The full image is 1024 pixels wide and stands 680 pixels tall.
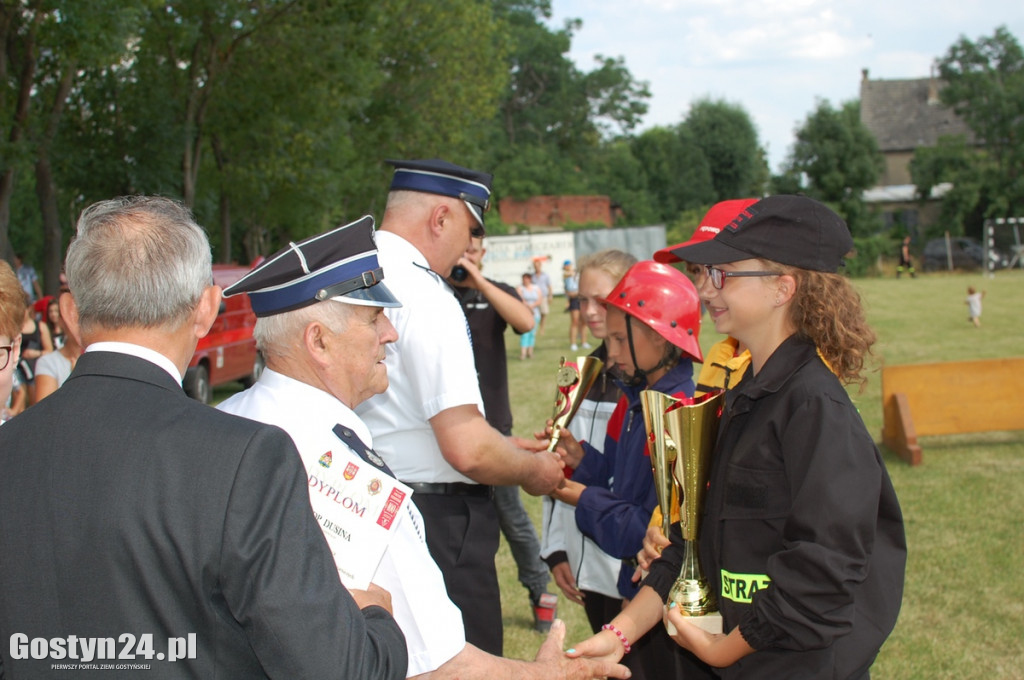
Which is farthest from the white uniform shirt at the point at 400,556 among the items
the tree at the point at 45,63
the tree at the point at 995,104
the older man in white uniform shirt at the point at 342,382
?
the tree at the point at 995,104

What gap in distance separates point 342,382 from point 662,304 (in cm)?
156

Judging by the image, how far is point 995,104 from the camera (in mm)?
52469

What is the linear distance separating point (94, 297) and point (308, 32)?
20662 mm

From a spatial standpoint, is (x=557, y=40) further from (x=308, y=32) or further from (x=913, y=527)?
(x=913, y=527)

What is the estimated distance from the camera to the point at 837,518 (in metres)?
2.07

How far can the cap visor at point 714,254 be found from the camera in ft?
7.81

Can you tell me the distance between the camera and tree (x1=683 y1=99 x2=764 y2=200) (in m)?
70.0

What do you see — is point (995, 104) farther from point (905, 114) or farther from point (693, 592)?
point (693, 592)

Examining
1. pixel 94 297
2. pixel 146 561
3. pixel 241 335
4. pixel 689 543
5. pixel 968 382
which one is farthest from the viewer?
pixel 241 335

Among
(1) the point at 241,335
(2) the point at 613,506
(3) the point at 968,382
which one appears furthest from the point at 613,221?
(2) the point at 613,506

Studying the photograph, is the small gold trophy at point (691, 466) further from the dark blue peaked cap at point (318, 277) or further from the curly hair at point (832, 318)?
the dark blue peaked cap at point (318, 277)

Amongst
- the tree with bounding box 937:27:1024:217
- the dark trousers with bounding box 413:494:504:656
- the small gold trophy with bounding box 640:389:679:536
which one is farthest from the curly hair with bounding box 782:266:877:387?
the tree with bounding box 937:27:1024:217

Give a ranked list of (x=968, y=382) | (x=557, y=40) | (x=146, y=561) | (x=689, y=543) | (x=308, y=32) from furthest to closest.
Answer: (x=557, y=40) → (x=308, y=32) → (x=968, y=382) → (x=689, y=543) → (x=146, y=561)

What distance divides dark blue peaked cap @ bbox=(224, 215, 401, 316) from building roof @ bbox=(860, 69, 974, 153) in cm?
7004
